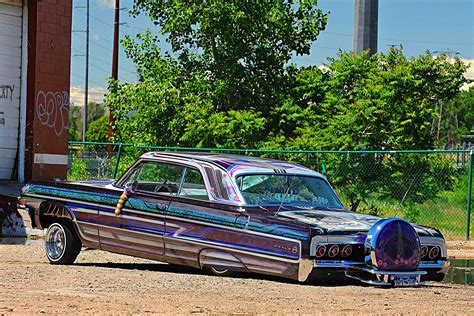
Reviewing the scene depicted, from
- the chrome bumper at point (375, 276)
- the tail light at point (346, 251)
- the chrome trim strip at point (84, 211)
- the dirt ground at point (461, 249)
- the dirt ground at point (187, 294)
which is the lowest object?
the dirt ground at point (461, 249)

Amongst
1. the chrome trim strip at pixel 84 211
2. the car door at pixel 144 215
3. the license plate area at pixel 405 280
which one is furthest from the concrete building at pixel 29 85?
the license plate area at pixel 405 280

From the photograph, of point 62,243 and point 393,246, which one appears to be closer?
point 393,246

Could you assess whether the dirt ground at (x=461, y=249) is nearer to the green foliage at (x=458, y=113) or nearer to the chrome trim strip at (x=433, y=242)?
the chrome trim strip at (x=433, y=242)

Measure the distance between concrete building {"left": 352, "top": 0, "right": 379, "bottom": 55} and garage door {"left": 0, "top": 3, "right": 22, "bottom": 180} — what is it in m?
26.2

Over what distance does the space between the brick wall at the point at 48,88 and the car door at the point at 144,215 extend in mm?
7733

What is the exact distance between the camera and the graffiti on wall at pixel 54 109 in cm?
1959

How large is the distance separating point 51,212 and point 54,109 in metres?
7.26

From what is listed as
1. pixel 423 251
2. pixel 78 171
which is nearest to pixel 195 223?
pixel 423 251

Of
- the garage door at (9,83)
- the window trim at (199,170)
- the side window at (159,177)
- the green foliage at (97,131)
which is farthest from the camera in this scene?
the green foliage at (97,131)

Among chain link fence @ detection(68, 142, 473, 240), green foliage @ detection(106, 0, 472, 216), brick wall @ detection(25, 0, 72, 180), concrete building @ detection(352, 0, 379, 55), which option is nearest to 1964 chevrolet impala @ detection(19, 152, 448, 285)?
brick wall @ detection(25, 0, 72, 180)

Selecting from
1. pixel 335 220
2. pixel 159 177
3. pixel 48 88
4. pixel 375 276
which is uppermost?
pixel 48 88

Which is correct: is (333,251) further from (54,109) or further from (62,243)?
(54,109)

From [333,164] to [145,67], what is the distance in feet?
37.5

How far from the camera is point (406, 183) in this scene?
20.7 meters
